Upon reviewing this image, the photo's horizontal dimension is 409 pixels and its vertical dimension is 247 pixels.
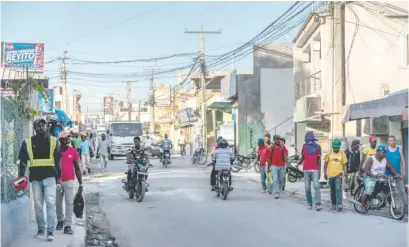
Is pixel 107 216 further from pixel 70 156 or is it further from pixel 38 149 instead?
pixel 38 149

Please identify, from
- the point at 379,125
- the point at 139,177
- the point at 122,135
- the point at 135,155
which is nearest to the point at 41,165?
the point at 139,177

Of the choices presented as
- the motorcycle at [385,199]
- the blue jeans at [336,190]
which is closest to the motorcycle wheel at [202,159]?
the motorcycle at [385,199]

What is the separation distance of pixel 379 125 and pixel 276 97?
1934 centimetres

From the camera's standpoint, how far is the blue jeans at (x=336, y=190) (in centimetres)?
1361

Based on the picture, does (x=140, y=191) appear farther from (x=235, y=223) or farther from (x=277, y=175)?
(x=235, y=223)

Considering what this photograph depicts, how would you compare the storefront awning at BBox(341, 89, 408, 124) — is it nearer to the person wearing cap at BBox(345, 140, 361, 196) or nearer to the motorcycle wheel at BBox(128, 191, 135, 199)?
the person wearing cap at BBox(345, 140, 361, 196)

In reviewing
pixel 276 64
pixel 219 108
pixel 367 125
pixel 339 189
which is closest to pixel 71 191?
pixel 339 189

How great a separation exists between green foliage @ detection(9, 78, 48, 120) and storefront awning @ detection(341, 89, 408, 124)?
871 centimetres

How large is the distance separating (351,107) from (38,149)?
11.5 m

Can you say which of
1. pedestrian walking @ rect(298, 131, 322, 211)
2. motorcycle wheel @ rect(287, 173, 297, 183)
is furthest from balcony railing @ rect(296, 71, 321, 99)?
pedestrian walking @ rect(298, 131, 322, 211)

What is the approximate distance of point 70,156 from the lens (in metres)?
10.1

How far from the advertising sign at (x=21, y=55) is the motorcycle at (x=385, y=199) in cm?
986

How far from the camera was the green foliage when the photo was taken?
1052cm

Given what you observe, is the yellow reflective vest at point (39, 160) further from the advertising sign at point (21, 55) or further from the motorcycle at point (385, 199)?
the advertising sign at point (21, 55)
